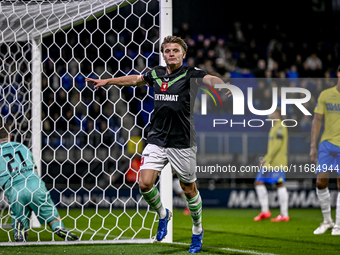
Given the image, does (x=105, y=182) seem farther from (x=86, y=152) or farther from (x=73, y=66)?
(x=73, y=66)

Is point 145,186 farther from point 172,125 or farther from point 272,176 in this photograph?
point 272,176

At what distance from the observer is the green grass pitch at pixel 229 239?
4184mm

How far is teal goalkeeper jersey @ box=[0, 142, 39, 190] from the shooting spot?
4918 mm

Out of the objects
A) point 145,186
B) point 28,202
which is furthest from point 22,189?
point 145,186

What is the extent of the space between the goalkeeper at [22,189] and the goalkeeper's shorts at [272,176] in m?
3.90

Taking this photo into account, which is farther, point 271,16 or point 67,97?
point 271,16

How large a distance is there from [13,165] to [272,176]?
4.40 meters

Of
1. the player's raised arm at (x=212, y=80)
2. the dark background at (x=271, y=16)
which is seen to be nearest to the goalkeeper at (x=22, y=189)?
the player's raised arm at (x=212, y=80)

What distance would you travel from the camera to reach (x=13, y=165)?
491 centimetres

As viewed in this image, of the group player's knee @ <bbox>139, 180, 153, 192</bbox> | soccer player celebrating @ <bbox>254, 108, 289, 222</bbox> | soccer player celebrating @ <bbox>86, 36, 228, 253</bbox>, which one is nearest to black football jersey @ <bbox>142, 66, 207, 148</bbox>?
soccer player celebrating @ <bbox>86, 36, 228, 253</bbox>

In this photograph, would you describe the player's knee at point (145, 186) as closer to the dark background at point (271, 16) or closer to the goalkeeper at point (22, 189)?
the goalkeeper at point (22, 189)

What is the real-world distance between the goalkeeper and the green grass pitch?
0.39 metres

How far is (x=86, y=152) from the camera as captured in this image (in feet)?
31.1

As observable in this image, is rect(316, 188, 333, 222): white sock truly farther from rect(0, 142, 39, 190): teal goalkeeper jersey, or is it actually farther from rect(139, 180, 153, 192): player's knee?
rect(0, 142, 39, 190): teal goalkeeper jersey
